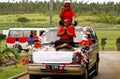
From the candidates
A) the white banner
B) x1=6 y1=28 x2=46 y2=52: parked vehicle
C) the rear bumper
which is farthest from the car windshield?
x1=6 y1=28 x2=46 y2=52: parked vehicle

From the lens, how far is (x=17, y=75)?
59.1ft

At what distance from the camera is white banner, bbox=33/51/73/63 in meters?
14.5

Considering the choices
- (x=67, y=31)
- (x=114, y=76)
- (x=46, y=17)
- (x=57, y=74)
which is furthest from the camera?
(x=46, y=17)

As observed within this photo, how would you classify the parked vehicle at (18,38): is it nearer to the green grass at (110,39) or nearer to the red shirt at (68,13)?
the green grass at (110,39)

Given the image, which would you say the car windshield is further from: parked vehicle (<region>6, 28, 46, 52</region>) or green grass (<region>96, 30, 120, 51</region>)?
green grass (<region>96, 30, 120, 51</region>)

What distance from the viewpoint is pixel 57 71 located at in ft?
47.1

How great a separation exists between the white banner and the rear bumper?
0.23 meters

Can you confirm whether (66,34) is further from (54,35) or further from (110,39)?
(110,39)

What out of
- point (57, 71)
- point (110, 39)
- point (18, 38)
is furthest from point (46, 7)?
point (57, 71)

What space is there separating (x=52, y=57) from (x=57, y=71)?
0.52 meters

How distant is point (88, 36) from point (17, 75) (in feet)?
10.1

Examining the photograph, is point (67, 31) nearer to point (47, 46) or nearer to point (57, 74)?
point (47, 46)

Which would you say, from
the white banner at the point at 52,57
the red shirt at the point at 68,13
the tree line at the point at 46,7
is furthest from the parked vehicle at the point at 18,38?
the tree line at the point at 46,7

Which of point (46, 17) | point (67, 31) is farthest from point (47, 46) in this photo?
point (46, 17)
